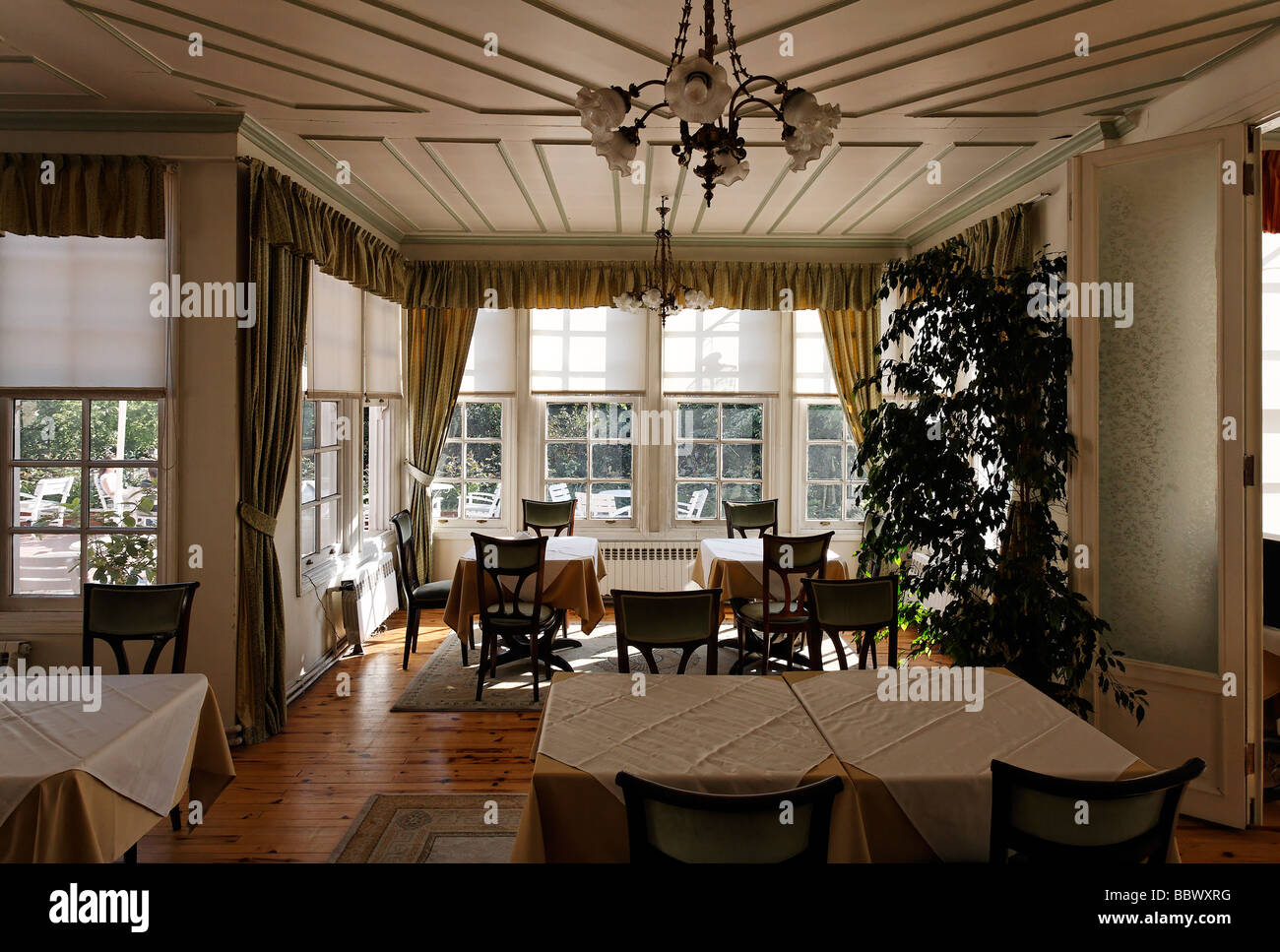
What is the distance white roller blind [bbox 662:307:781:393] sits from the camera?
23.0 feet

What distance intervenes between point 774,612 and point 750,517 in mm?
1607

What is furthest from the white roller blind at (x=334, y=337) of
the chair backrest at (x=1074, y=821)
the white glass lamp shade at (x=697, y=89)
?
the chair backrest at (x=1074, y=821)

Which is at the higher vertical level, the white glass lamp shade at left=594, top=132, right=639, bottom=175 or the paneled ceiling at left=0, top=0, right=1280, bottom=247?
the paneled ceiling at left=0, top=0, right=1280, bottom=247

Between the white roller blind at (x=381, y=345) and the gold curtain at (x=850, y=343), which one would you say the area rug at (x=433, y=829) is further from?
the gold curtain at (x=850, y=343)

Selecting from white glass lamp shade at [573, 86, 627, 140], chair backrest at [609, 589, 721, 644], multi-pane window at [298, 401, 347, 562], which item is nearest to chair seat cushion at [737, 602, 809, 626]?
chair backrest at [609, 589, 721, 644]

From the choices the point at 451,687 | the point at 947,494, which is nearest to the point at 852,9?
the point at 947,494

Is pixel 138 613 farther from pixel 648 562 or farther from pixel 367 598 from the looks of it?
pixel 648 562

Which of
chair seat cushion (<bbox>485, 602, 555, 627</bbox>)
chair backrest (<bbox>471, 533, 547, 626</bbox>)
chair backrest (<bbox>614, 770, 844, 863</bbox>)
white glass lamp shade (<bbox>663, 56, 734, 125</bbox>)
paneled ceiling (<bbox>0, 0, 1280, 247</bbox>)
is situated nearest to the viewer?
chair backrest (<bbox>614, 770, 844, 863</bbox>)

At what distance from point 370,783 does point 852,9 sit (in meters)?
3.74

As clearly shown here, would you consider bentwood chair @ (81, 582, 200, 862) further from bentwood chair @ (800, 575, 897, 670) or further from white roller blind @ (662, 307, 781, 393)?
white roller blind @ (662, 307, 781, 393)

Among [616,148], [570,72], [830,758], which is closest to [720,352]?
[570,72]

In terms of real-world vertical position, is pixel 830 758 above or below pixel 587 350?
below

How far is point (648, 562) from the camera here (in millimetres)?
6961

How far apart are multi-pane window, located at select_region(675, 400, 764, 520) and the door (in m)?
3.73
